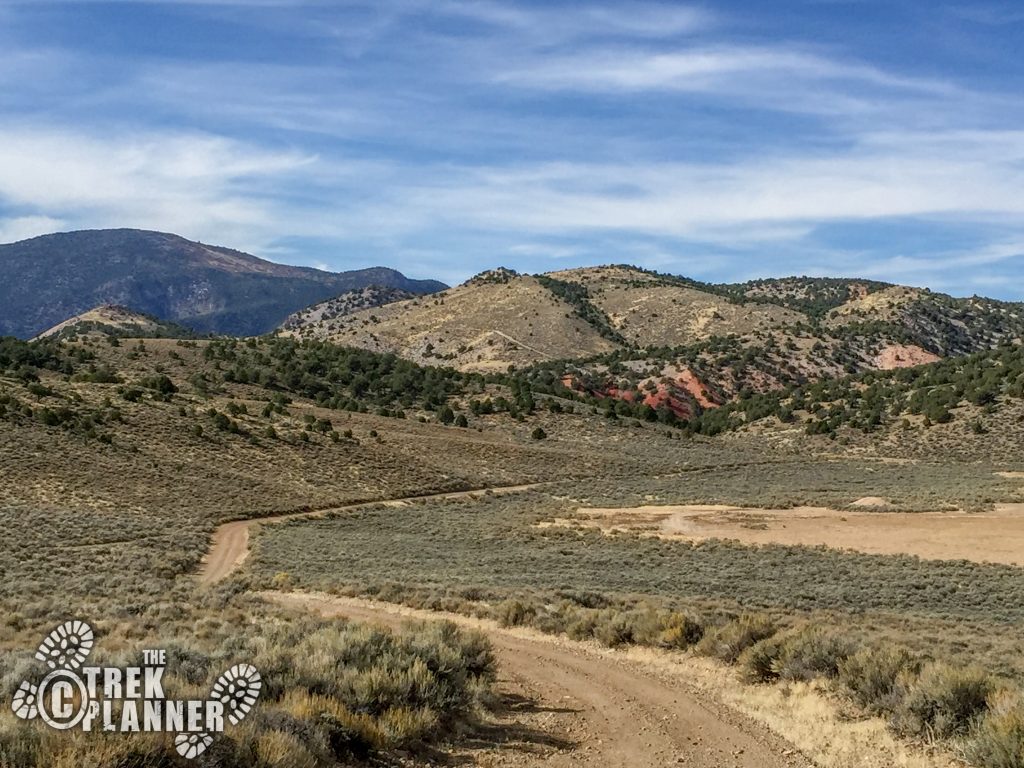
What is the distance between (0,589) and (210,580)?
20.4ft

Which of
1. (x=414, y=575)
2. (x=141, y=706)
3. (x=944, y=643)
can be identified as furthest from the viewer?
(x=414, y=575)

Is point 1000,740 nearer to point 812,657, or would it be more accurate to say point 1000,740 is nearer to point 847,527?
point 812,657

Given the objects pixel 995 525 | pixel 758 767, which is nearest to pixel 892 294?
pixel 995 525

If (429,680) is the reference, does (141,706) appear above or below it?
above

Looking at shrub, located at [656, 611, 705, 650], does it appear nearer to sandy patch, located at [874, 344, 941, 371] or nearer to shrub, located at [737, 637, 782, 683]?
shrub, located at [737, 637, 782, 683]

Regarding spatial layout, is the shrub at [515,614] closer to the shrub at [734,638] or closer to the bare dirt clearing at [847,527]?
the shrub at [734,638]

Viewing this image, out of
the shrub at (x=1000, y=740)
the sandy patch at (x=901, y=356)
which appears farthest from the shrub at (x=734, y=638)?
the sandy patch at (x=901, y=356)

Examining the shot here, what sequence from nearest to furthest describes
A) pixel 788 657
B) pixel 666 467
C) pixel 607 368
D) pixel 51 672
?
pixel 51 672
pixel 788 657
pixel 666 467
pixel 607 368

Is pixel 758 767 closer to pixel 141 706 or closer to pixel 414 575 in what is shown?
pixel 141 706

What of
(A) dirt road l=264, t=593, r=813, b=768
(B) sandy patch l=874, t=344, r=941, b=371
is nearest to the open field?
(A) dirt road l=264, t=593, r=813, b=768

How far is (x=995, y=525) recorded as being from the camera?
35.1 meters

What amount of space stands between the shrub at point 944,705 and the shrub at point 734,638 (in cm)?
340

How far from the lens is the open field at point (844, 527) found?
3162cm

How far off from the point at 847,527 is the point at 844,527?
5.2 inches
